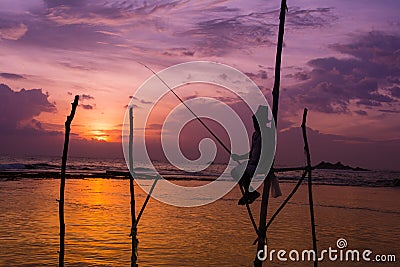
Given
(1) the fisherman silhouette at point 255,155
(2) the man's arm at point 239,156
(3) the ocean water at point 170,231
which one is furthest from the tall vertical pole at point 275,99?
(3) the ocean water at point 170,231

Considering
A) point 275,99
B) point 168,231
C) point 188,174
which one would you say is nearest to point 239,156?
point 275,99

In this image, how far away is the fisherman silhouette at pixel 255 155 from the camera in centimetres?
639

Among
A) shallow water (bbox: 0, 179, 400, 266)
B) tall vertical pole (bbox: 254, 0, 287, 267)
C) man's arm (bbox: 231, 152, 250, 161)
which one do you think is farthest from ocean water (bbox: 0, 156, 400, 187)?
tall vertical pole (bbox: 254, 0, 287, 267)

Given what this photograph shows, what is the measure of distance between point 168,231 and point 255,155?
705 centimetres

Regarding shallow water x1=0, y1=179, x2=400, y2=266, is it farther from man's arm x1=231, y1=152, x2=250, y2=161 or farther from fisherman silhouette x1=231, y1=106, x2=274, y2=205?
man's arm x1=231, y1=152, x2=250, y2=161

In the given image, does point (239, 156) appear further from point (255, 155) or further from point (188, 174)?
point (188, 174)

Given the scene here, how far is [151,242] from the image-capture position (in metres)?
11.7

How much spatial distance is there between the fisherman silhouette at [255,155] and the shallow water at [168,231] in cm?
383

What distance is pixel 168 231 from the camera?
13.2m

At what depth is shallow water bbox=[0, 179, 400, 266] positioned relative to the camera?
10305 millimetres

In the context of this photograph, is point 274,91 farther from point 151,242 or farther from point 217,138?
point 151,242

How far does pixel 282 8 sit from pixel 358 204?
17367mm

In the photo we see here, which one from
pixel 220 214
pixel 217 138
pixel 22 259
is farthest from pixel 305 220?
pixel 217 138

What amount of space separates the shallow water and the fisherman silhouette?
3829mm
